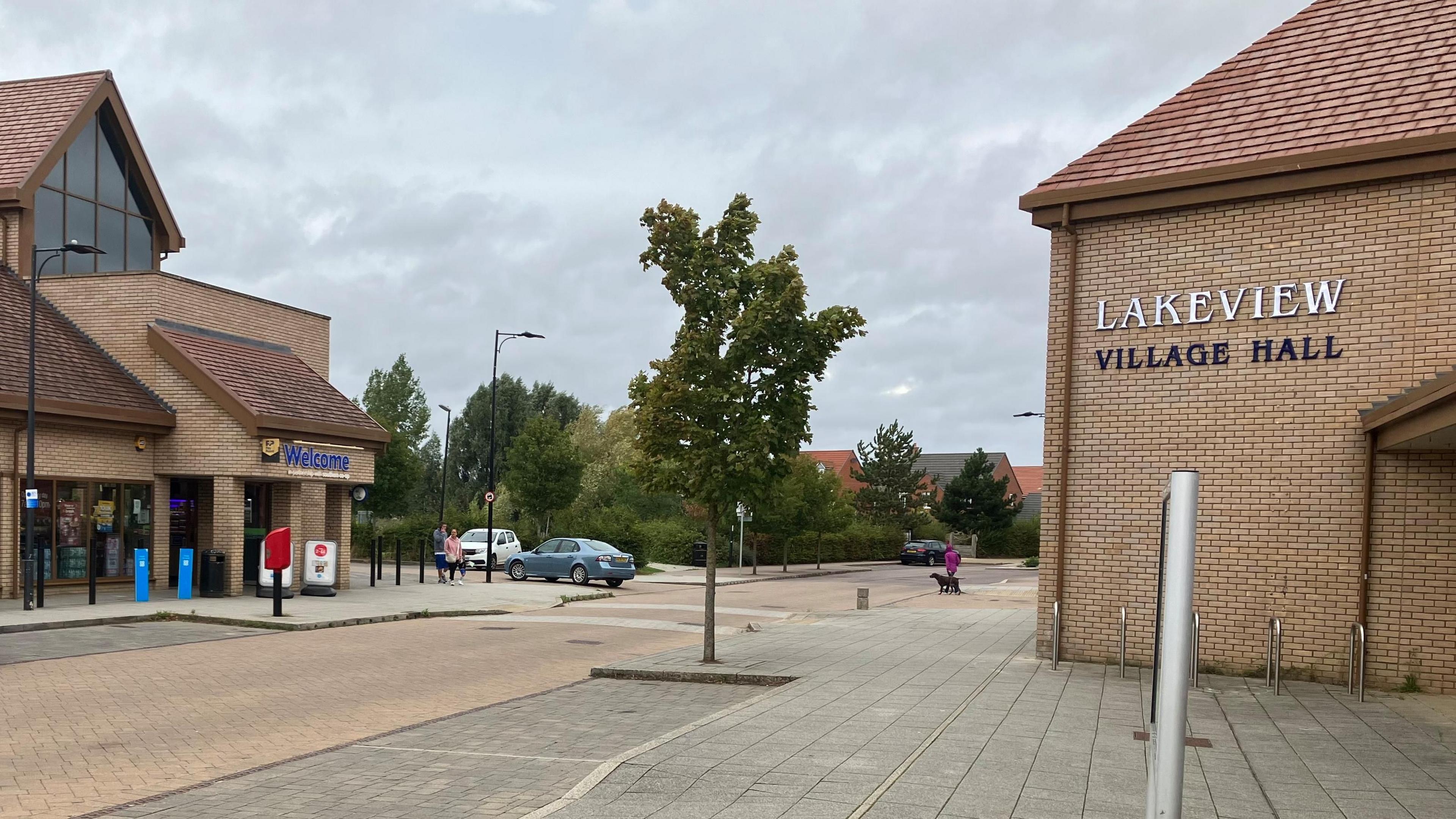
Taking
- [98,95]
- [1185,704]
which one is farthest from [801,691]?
[98,95]

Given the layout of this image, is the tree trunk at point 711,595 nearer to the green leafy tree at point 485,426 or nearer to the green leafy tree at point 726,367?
the green leafy tree at point 726,367

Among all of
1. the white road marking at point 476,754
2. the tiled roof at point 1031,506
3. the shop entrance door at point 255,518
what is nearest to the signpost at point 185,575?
the shop entrance door at point 255,518

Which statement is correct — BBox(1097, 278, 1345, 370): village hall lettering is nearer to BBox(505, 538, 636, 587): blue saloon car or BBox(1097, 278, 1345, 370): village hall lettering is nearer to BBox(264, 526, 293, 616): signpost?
BBox(264, 526, 293, 616): signpost

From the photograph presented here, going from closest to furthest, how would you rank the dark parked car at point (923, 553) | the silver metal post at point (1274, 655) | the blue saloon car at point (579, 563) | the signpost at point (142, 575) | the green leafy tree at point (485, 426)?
the silver metal post at point (1274, 655), the signpost at point (142, 575), the blue saloon car at point (579, 563), the dark parked car at point (923, 553), the green leafy tree at point (485, 426)

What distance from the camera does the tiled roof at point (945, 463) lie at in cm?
10156

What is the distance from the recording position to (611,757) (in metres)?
9.59

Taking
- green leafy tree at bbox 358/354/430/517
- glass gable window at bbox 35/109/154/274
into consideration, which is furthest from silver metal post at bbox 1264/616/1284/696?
green leafy tree at bbox 358/354/430/517

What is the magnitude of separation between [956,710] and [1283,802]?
397 cm

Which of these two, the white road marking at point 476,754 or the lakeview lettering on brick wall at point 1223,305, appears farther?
the lakeview lettering on brick wall at point 1223,305

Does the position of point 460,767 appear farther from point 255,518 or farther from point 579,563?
point 579,563

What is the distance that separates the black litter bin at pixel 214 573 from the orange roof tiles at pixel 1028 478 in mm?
91422

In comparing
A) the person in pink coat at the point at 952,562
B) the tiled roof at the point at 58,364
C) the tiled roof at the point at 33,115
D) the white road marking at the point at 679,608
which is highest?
the tiled roof at the point at 33,115

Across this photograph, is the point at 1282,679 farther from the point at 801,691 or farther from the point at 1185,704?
the point at 1185,704

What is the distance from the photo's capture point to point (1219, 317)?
48.5ft
